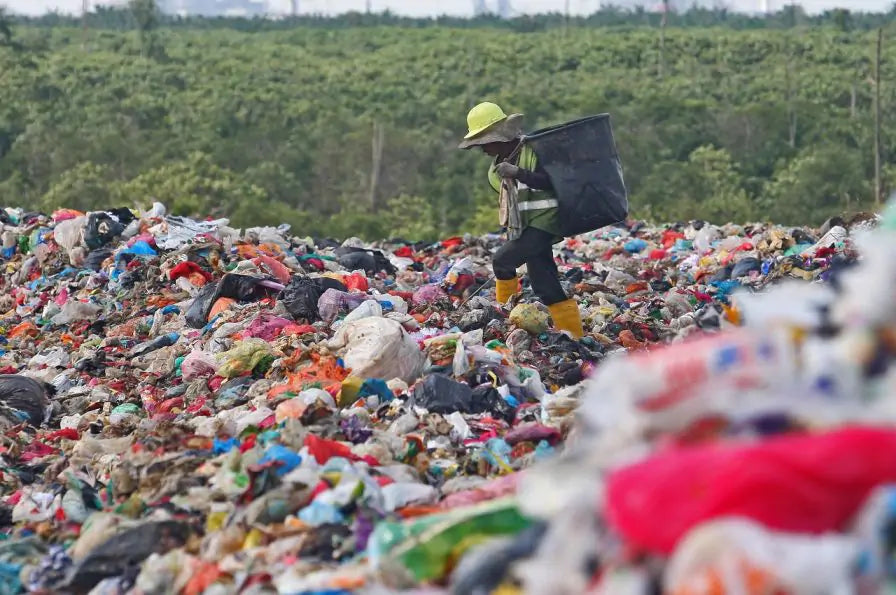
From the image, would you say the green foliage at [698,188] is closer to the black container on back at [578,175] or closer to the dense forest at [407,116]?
the dense forest at [407,116]

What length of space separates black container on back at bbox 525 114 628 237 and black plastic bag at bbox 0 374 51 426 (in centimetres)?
346

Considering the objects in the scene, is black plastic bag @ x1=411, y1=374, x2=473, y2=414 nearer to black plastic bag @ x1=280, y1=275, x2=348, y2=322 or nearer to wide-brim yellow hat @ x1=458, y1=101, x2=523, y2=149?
wide-brim yellow hat @ x1=458, y1=101, x2=523, y2=149

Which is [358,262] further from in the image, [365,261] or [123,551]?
[123,551]

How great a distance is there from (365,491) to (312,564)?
547 mm

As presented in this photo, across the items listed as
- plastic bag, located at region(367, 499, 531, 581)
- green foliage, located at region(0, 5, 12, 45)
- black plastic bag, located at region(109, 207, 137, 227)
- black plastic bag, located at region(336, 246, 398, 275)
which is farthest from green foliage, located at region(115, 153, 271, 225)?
green foliage, located at region(0, 5, 12, 45)

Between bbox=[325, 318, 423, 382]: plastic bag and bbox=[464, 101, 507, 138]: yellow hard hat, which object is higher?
bbox=[464, 101, 507, 138]: yellow hard hat

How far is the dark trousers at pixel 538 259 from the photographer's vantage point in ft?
26.8

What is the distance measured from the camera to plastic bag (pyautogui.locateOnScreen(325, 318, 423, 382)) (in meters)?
6.82

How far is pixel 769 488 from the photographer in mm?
2646

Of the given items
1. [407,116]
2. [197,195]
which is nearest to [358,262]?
[197,195]

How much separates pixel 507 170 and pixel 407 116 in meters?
36.9

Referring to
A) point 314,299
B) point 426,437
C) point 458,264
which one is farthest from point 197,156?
point 426,437

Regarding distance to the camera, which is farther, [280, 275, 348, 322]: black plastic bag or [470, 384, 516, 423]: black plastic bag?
[280, 275, 348, 322]: black plastic bag

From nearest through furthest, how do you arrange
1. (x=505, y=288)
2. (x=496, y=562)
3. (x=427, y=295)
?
(x=496, y=562), (x=505, y=288), (x=427, y=295)
